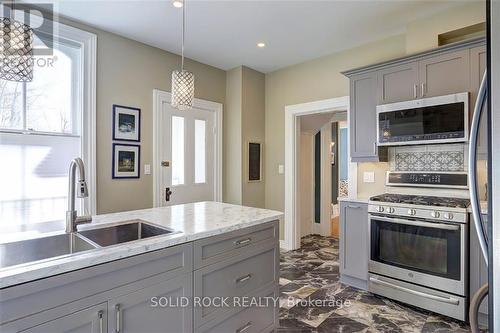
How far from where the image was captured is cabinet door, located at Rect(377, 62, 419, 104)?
277 centimetres

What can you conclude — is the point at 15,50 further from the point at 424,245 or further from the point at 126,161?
the point at 424,245

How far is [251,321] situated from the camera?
6.09 feet

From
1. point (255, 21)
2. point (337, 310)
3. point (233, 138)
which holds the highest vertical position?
point (255, 21)

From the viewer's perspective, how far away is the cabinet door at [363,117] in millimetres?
3033

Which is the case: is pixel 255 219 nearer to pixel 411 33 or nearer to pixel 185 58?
pixel 411 33

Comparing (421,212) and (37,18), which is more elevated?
(37,18)

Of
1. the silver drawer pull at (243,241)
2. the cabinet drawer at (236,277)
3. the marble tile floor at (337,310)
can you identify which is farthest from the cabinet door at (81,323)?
the marble tile floor at (337,310)

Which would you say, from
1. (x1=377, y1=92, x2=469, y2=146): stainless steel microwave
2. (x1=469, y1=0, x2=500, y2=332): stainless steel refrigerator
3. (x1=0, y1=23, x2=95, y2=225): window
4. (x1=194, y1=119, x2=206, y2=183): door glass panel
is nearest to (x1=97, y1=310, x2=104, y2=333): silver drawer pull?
(x1=469, y1=0, x2=500, y2=332): stainless steel refrigerator

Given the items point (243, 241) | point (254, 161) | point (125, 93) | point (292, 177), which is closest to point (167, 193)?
point (125, 93)

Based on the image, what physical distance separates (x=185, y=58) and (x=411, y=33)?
2.84 m

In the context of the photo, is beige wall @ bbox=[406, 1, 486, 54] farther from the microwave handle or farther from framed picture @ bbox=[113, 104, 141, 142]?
framed picture @ bbox=[113, 104, 141, 142]

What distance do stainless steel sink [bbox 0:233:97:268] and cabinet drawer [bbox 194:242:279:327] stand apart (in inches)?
24.8

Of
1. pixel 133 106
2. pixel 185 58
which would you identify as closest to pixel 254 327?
pixel 133 106

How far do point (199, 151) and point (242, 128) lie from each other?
750 millimetres
